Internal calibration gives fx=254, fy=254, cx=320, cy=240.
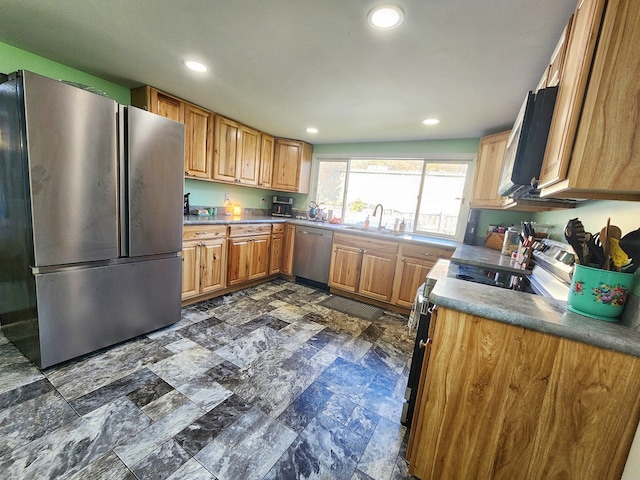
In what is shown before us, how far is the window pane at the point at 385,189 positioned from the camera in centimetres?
354

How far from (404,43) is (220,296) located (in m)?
2.95

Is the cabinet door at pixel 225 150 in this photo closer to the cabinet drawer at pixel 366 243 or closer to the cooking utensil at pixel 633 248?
the cabinet drawer at pixel 366 243

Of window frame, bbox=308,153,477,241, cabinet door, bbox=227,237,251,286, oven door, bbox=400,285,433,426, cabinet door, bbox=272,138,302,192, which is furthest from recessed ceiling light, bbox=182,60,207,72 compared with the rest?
window frame, bbox=308,153,477,241

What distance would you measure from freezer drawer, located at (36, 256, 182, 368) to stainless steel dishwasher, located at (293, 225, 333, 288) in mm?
1763

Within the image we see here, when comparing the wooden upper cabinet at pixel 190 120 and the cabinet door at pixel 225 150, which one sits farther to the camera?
the cabinet door at pixel 225 150

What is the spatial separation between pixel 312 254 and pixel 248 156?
1.64m

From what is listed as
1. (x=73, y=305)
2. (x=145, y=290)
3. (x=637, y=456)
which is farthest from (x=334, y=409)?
(x=73, y=305)

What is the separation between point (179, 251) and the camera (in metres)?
2.25

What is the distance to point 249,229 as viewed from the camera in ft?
10.7

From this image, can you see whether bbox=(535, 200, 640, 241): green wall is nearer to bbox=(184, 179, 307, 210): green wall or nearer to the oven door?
the oven door

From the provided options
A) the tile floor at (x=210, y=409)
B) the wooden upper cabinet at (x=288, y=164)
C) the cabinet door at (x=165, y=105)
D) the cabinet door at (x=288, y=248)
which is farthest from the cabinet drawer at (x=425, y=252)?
the cabinet door at (x=165, y=105)

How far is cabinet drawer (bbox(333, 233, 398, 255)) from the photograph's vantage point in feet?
10.1

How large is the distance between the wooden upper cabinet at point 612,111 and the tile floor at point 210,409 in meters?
1.43

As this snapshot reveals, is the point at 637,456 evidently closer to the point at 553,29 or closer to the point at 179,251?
the point at 553,29
